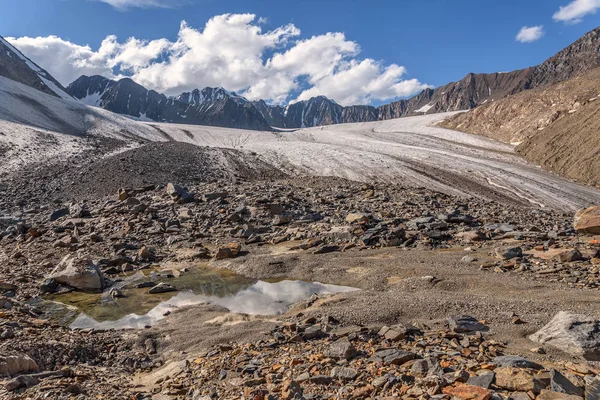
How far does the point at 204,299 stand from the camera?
419 inches

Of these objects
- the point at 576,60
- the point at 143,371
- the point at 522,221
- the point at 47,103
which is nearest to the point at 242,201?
the point at 522,221

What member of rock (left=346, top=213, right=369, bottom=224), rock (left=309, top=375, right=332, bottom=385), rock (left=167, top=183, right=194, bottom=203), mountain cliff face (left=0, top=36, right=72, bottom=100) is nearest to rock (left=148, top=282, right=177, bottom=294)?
rock (left=346, top=213, right=369, bottom=224)

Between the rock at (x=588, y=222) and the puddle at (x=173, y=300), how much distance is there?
762 centimetres

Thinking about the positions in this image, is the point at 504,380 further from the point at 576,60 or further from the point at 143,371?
the point at 576,60

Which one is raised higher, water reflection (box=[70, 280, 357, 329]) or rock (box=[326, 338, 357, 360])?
rock (box=[326, 338, 357, 360])

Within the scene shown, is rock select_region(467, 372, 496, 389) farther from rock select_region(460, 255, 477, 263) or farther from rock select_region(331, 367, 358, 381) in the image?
rock select_region(460, 255, 477, 263)

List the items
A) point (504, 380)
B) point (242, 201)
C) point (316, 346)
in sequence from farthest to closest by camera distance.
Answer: point (242, 201)
point (316, 346)
point (504, 380)

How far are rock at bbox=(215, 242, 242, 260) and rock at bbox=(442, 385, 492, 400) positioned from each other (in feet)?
32.9

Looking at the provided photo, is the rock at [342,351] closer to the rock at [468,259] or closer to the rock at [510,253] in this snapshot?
the rock at [468,259]

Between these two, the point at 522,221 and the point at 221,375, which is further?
the point at 522,221

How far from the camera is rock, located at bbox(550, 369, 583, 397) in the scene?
429cm

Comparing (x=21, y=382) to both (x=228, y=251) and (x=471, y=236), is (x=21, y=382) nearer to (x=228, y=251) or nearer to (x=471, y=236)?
(x=228, y=251)

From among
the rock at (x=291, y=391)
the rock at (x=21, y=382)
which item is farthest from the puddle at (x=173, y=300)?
the rock at (x=291, y=391)

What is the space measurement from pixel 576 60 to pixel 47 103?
150m
